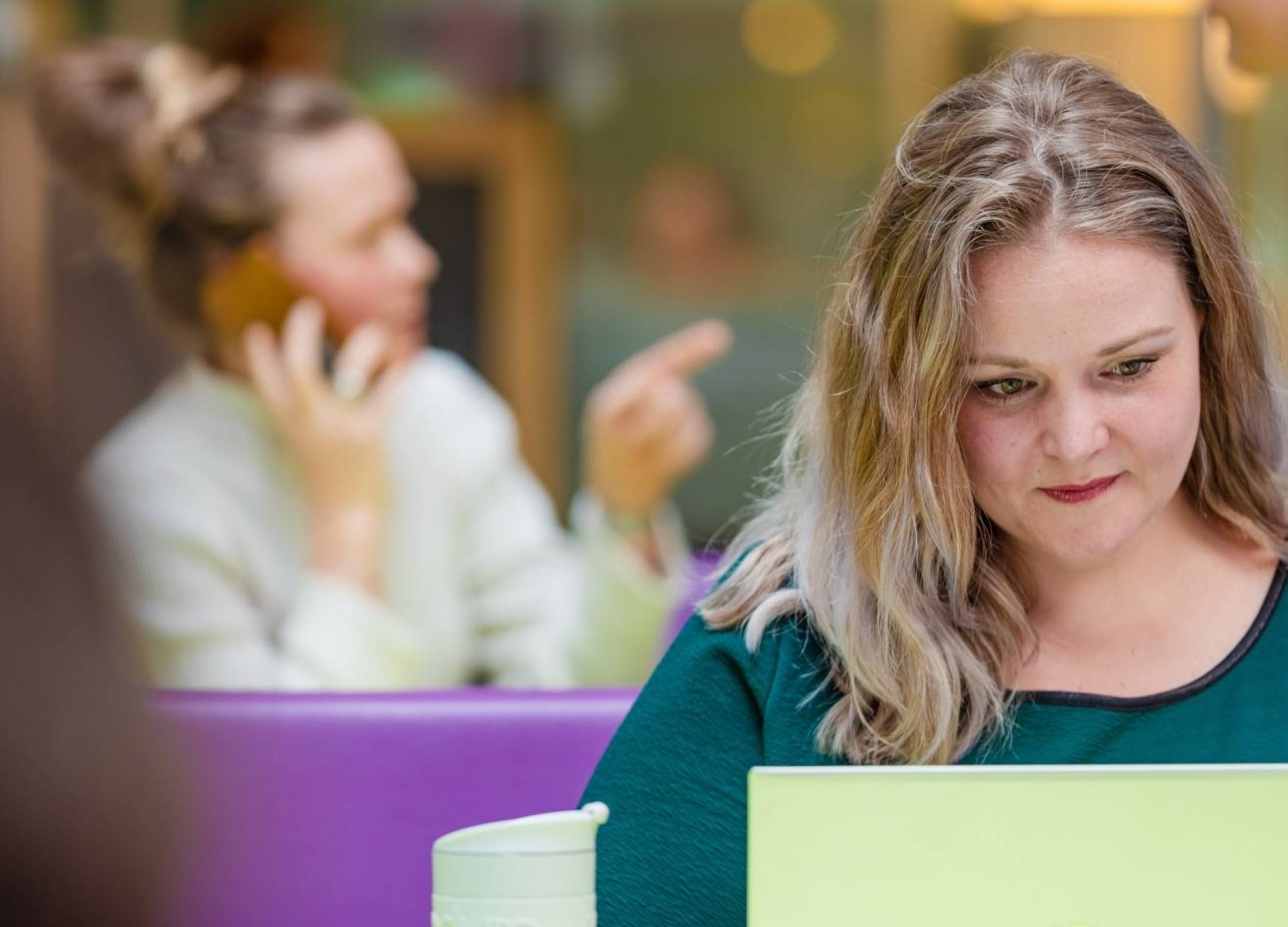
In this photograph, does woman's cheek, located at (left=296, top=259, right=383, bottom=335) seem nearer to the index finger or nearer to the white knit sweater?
the white knit sweater

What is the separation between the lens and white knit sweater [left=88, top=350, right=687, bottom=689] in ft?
7.45

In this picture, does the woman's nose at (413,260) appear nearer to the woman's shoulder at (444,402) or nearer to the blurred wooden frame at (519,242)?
the woman's shoulder at (444,402)

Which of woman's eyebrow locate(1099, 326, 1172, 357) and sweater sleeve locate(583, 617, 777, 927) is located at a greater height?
woman's eyebrow locate(1099, 326, 1172, 357)

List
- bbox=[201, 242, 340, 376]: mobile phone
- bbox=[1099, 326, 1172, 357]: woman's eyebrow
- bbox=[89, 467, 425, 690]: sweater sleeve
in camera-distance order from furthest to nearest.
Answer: bbox=[201, 242, 340, 376]: mobile phone
bbox=[89, 467, 425, 690]: sweater sleeve
bbox=[1099, 326, 1172, 357]: woman's eyebrow

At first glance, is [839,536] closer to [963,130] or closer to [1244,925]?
[963,130]

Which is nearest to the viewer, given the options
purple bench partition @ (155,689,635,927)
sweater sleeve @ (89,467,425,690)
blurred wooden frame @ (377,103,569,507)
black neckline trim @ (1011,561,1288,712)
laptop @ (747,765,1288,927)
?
laptop @ (747,765,1288,927)

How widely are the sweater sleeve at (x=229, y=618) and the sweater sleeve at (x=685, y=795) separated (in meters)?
0.85

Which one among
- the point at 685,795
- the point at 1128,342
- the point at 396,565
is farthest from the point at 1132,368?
the point at 396,565

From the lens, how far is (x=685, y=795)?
1435mm

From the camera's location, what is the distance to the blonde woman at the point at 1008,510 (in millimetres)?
1330

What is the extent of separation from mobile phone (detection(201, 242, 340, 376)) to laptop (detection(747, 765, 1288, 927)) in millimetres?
1773

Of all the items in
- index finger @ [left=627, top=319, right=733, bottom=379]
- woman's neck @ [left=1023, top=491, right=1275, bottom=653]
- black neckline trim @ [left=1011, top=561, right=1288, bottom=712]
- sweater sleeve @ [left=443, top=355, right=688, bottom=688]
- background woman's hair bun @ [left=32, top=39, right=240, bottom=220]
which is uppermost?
background woman's hair bun @ [left=32, top=39, right=240, bottom=220]

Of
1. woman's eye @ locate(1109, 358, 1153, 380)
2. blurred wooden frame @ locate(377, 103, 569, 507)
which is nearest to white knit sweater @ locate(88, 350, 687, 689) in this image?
woman's eye @ locate(1109, 358, 1153, 380)

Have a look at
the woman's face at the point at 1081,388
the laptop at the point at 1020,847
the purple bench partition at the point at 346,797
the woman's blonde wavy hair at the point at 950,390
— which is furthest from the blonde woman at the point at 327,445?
the laptop at the point at 1020,847
